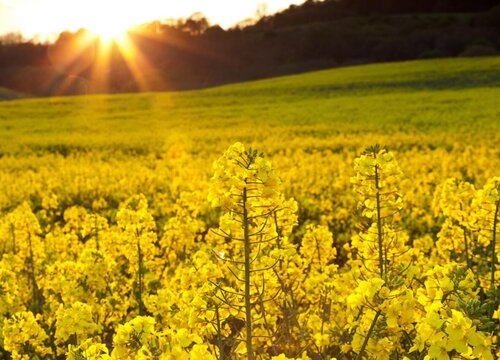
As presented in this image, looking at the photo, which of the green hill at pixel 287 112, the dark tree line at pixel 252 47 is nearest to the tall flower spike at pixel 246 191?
the green hill at pixel 287 112

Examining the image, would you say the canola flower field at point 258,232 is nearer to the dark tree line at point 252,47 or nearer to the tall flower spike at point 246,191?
the tall flower spike at point 246,191

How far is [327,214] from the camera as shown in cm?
1020

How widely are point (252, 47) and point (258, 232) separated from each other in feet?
353

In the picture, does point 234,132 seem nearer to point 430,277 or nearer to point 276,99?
point 276,99

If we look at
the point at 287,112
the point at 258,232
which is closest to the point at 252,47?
the point at 287,112

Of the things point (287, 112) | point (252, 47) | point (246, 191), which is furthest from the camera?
point (252, 47)

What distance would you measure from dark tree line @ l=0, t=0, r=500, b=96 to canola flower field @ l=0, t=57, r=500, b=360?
58.7 metres

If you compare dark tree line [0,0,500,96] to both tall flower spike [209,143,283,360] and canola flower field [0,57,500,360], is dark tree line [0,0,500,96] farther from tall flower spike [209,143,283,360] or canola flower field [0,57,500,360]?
tall flower spike [209,143,283,360]

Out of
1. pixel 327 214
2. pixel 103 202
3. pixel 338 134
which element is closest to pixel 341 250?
pixel 327 214

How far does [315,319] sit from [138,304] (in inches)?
72.6

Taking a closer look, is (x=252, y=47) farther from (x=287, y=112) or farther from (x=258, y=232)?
(x=258, y=232)

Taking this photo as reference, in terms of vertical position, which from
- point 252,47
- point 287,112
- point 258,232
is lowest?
point 287,112

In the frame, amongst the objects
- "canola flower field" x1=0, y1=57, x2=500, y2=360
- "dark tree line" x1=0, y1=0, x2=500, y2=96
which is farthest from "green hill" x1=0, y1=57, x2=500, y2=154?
"dark tree line" x1=0, y1=0, x2=500, y2=96

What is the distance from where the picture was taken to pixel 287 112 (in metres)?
31.9
